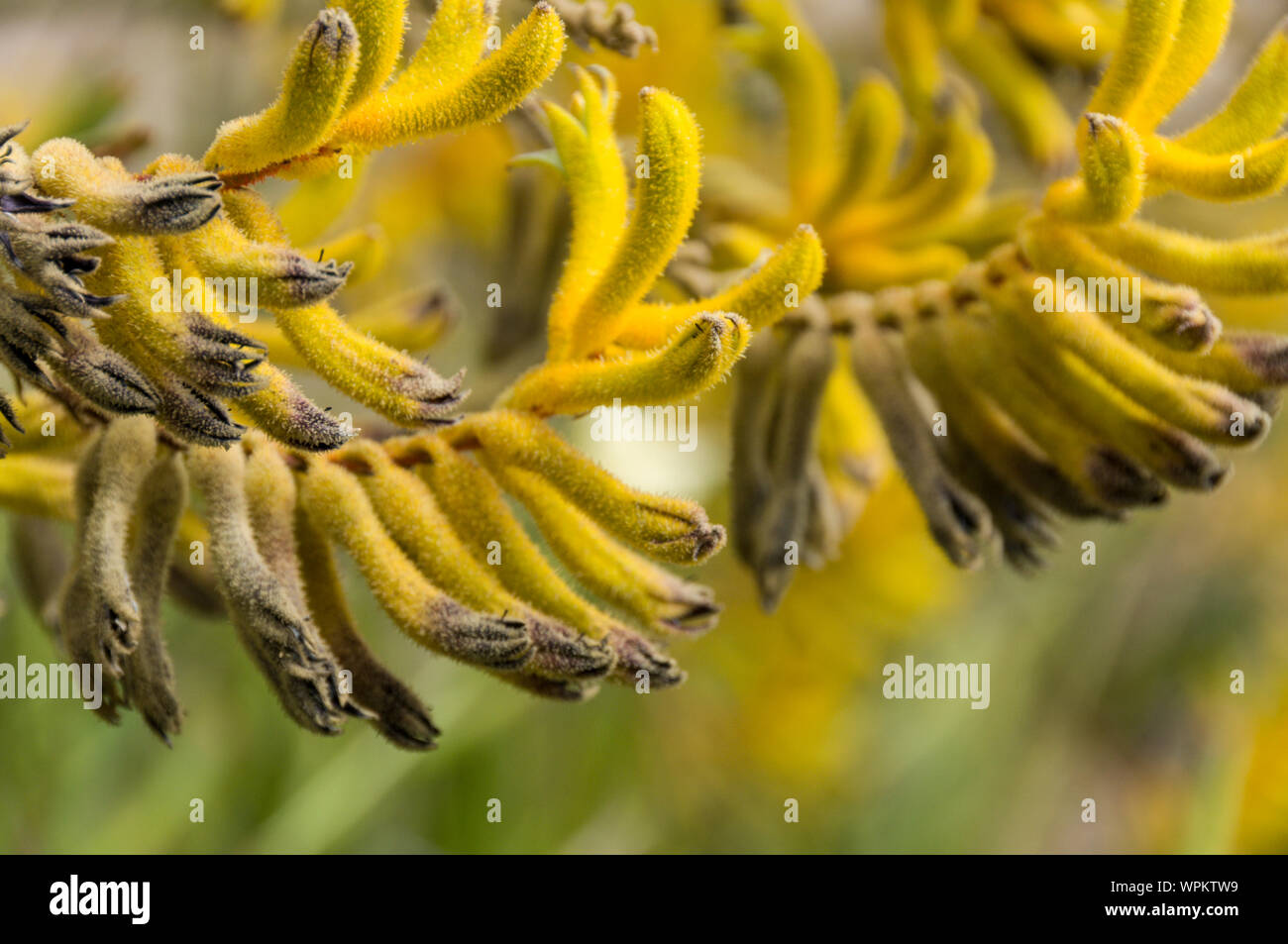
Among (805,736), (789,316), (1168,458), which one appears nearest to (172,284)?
(789,316)

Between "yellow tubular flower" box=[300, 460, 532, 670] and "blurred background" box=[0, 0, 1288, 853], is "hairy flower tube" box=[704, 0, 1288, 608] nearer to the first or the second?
"blurred background" box=[0, 0, 1288, 853]

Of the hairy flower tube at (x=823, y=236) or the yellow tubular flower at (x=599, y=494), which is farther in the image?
the hairy flower tube at (x=823, y=236)

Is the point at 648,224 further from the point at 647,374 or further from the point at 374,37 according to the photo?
the point at 374,37

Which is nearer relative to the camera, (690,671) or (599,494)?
(599,494)

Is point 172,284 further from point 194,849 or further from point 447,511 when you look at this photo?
point 194,849

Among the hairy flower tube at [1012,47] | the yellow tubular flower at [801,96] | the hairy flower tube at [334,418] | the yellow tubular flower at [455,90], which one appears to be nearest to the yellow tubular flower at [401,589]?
the hairy flower tube at [334,418]

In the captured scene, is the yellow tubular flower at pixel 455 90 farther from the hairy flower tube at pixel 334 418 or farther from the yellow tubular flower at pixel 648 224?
the yellow tubular flower at pixel 648 224

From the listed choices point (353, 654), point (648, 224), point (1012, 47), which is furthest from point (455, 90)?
point (1012, 47)

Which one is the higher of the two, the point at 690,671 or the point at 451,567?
the point at 451,567

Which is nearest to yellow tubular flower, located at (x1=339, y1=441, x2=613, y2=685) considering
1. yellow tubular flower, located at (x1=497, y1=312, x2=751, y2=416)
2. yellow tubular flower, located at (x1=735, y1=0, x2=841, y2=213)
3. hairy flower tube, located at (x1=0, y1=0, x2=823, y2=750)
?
hairy flower tube, located at (x1=0, y1=0, x2=823, y2=750)
